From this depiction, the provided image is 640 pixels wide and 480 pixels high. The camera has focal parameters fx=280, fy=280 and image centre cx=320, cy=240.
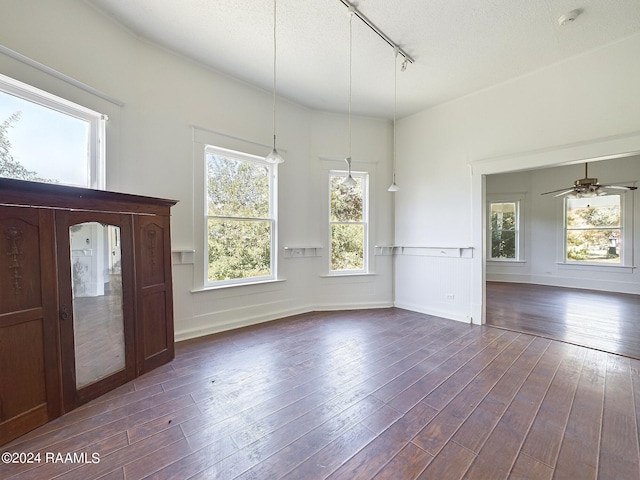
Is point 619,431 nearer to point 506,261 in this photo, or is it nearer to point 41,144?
point 41,144

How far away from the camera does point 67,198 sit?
1.98 meters

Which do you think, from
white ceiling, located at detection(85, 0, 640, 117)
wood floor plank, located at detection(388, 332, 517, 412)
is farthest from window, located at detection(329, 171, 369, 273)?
wood floor plank, located at detection(388, 332, 517, 412)

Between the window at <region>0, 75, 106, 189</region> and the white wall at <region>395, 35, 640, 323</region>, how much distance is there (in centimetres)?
428

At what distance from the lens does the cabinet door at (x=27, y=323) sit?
170cm

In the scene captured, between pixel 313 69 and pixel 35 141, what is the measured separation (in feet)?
9.44

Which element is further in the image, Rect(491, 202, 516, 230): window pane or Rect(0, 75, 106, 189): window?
Rect(491, 202, 516, 230): window pane

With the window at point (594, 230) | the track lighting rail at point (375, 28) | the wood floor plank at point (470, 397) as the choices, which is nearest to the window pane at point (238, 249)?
the track lighting rail at point (375, 28)

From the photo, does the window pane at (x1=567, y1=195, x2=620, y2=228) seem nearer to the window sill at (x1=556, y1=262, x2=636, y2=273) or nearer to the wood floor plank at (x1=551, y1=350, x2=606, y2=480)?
the window sill at (x1=556, y1=262, x2=636, y2=273)

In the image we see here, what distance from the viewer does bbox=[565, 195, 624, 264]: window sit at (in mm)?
6527

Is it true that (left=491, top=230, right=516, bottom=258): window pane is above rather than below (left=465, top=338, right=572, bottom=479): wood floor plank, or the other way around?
above

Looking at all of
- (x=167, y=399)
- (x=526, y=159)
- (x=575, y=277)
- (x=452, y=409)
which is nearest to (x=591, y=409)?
(x=452, y=409)

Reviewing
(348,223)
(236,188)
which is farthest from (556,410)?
(236,188)

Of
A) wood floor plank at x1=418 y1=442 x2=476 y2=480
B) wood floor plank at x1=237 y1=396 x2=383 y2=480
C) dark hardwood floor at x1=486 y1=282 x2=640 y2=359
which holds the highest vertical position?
wood floor plank at x1=237 y1=396 x2=383 y2=480

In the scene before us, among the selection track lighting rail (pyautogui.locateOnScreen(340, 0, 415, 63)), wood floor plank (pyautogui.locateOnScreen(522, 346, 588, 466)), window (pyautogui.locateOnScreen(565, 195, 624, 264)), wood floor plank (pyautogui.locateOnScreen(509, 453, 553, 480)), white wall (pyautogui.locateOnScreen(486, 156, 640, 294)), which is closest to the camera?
wood floor plank (pyautogui.locateOnScreen(509, 453, 553, 480))
